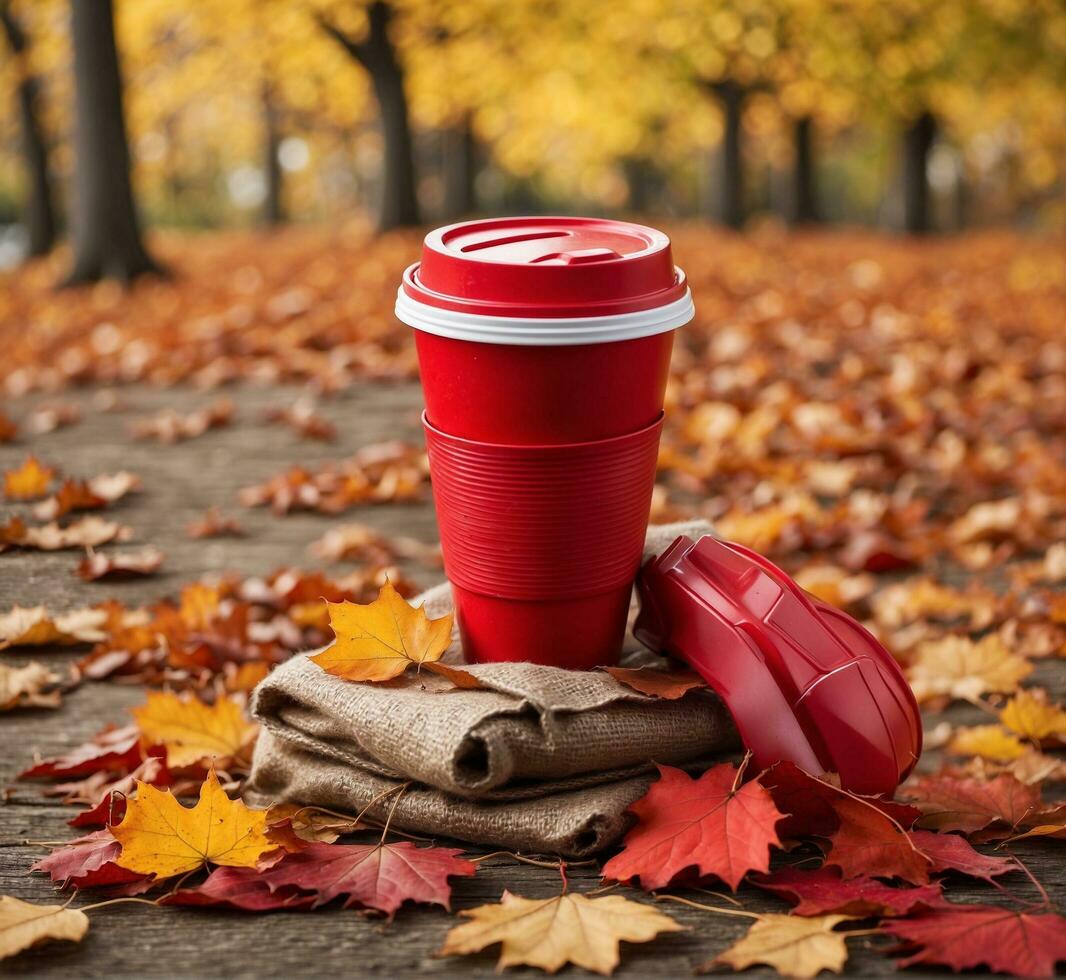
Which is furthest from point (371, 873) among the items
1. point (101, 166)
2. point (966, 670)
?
point (101, 166)

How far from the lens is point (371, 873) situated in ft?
6.10

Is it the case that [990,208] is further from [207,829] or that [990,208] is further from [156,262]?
[207,829]

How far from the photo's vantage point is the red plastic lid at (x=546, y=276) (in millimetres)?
1971

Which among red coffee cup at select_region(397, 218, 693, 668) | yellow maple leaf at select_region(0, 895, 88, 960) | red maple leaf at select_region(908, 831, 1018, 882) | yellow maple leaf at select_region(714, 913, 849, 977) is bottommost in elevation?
red maple leaf at select_region(908, 831, 1018, 882)

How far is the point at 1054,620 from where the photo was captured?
308 centimetres

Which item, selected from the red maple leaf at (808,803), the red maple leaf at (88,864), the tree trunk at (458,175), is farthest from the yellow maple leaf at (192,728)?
the tree trunk at (458,175)

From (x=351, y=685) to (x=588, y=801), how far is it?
1.50 ft

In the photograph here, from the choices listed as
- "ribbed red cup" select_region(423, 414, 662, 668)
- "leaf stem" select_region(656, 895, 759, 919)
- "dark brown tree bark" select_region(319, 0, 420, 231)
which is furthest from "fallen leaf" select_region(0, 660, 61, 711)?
"dark brown tree bark" select_region(319, 0, 420, 231)

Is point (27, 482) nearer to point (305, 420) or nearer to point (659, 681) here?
point (305, 420)

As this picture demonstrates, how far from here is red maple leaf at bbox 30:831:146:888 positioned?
73.6 inches

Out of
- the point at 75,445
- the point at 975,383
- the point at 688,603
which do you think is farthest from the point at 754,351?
the point at 688,603

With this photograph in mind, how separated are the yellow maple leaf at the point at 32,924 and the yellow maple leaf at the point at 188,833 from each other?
12 cm

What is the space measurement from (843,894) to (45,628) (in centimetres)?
195

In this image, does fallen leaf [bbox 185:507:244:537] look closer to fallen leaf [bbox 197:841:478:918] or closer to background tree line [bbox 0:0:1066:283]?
fallen leaf [bbox 197:841:478:918]
